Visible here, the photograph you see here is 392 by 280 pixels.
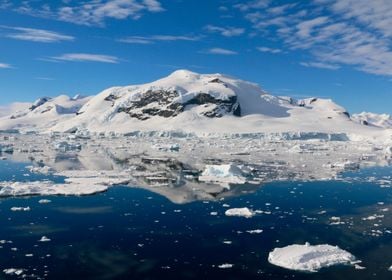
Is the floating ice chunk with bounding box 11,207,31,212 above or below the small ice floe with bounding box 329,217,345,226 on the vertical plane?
above

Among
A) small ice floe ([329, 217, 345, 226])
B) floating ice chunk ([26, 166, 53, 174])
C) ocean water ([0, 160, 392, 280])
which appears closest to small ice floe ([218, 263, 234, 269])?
ocean water ([0, 160, 392, 280])

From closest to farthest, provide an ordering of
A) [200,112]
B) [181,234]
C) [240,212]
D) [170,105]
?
1. [181,234]
2. [240,212]
3. [200,112]
4. [170,105]

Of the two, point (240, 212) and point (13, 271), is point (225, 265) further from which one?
point (240, 212)

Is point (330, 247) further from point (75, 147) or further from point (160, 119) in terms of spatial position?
point (160, 119)

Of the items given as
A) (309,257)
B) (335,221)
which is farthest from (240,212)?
(309,257)

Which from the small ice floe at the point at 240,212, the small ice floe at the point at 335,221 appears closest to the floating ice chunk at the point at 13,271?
the small ice floe at the point at 240,212

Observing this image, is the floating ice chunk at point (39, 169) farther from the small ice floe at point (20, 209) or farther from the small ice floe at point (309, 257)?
the small ice floe at point (309, 257)

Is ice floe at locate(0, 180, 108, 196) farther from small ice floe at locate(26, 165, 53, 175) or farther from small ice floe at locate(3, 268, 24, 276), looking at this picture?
small ice floe at locate(3, 268, 24, 276)
